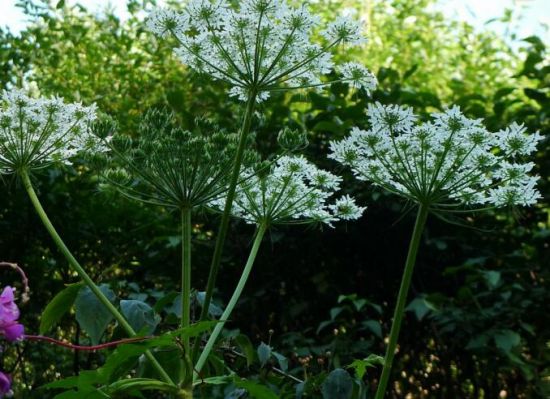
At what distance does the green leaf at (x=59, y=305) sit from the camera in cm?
186

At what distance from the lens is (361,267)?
4.06m

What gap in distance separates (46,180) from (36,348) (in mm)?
803

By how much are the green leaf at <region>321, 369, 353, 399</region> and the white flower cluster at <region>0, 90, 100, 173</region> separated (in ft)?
2.63

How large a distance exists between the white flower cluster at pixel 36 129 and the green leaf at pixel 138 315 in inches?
16.0

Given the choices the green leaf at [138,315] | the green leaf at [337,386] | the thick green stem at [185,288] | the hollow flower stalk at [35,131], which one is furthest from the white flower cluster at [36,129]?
the green leaf at [337,386]

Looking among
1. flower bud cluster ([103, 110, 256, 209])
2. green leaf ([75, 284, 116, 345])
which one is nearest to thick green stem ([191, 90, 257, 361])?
flower bud cluster ([103, 110, 256, 209])

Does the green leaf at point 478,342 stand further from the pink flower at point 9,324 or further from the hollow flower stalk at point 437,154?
the pink flower at point 9,324

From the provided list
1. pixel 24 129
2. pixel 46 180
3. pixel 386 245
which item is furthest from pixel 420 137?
pixel 46 180

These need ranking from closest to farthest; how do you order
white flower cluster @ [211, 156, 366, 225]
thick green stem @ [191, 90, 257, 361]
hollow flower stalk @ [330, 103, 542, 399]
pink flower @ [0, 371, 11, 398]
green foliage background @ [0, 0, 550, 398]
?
pink flower @ [0, 371, 11, 398], thick green stem @ [191, 90, 257, 361], hollow flower stalk @ [330, 103, 542, 399], white flower cluster @ [211, 156, 366, 225], green foliage background @ [0, 0, 550, 398]

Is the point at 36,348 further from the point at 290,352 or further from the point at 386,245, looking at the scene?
the point at 386,245

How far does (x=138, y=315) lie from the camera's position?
6.15 feet

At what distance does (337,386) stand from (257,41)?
780mm

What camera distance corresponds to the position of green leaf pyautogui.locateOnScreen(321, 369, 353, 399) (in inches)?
68.6

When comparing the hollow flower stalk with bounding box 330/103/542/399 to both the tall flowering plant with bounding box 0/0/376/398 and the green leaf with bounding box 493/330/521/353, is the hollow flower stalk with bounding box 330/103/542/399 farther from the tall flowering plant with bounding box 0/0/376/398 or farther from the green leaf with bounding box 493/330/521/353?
the green leaf with bounding box 493/330/521/353
